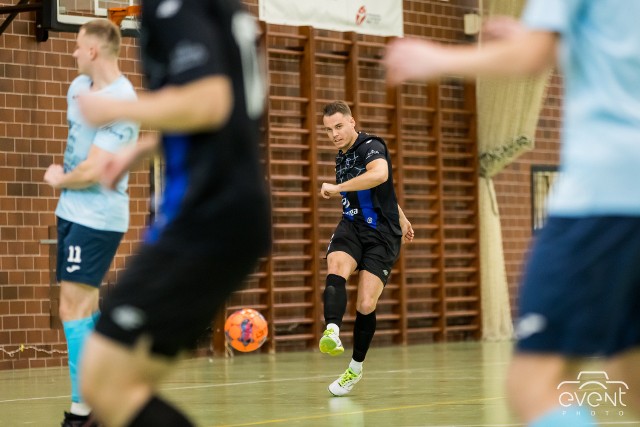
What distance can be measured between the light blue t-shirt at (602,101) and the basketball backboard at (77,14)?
8226 mm

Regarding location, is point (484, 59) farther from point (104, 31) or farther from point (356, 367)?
point (356, 367)

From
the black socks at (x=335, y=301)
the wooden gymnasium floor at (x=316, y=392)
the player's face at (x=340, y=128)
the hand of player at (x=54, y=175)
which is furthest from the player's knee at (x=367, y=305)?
the hand of player at (x=54, y=175)

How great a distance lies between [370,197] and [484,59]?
5.84 m

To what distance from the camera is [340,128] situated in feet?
27.1

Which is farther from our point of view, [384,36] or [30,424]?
[384,36]

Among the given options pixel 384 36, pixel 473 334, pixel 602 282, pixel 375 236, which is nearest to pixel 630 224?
pixel 602 282

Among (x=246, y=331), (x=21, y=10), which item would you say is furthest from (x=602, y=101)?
(x=21, y=10)

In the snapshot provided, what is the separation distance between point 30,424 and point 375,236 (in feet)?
9.39

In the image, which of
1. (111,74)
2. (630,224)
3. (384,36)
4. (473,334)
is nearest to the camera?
(630,224)

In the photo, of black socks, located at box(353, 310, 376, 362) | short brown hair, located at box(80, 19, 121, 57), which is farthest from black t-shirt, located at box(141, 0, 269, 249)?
black socks, located at box(353, 310, 376, 362)

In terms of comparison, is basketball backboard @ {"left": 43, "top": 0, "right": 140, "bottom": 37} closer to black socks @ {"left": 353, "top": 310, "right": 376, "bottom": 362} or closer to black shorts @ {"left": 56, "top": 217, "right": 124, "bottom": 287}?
black socks @ {"left": 353, "top": 310, "right": 376, "bottom": 362}

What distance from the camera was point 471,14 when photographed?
15.4 m

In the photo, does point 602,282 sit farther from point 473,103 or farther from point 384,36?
point 473,103

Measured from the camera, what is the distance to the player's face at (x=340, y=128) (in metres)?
8.26
